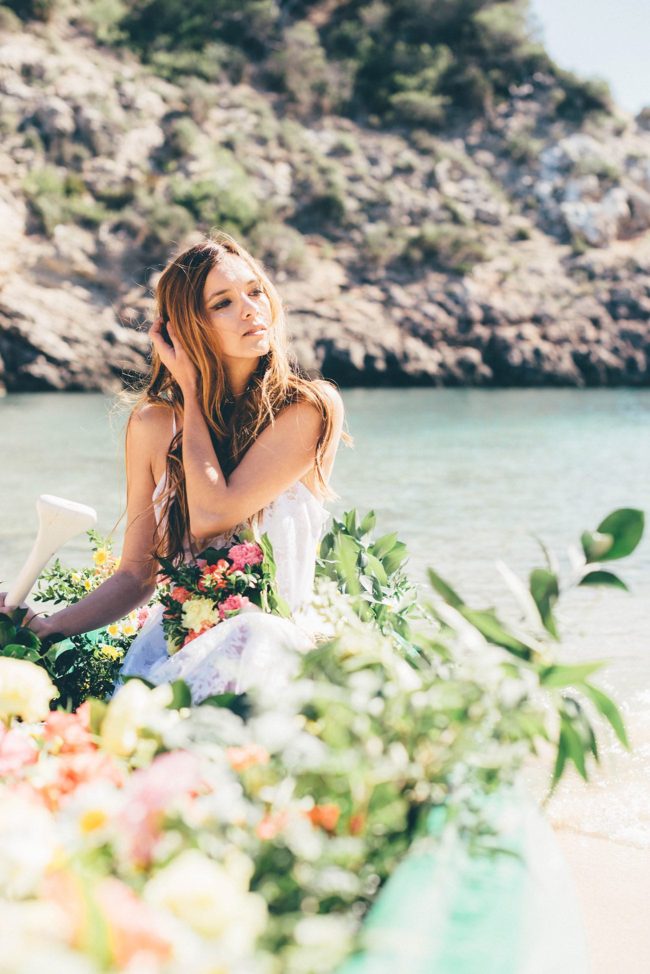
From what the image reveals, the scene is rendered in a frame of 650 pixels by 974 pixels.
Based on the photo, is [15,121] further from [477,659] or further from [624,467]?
[477,659]

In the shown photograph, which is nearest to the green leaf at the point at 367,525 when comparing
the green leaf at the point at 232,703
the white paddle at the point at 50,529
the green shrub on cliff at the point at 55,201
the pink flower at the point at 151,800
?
the white paddle at the point at 50,529

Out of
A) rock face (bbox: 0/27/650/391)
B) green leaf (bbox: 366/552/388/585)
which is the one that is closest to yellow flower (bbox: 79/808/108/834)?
green leaf (bbox: 366/552/388/585)

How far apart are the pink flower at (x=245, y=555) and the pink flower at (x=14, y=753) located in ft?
2.81

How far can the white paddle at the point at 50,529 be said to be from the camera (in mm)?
2258

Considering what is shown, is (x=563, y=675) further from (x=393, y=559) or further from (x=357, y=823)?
(x=393, y=559)

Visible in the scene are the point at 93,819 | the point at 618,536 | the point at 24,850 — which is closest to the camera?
the point at 24,850

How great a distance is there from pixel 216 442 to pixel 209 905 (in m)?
1.90

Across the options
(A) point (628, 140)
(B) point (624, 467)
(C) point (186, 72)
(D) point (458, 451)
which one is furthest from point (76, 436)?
(A) point (628, 140)

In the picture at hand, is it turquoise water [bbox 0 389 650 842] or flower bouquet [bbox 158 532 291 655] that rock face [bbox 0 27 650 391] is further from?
flower bouquet [bbox 158 532 291 655]

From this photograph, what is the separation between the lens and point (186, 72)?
29.2 m

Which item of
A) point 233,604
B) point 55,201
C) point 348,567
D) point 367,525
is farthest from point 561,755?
point 55,201

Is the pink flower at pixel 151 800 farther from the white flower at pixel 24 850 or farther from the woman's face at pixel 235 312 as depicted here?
the woman's face at pixel 235 312

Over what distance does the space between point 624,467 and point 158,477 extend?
32.9 feet

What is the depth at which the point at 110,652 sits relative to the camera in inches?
104
